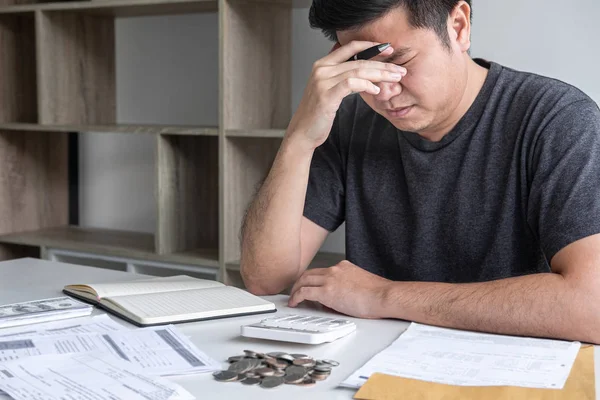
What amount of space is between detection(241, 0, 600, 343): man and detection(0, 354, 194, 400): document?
46 centimetres

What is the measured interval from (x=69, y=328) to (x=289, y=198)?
1.93ft

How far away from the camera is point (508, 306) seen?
1.24m

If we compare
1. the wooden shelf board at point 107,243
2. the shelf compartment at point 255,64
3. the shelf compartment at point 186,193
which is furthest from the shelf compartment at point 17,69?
the shelf compartment at point 255,64

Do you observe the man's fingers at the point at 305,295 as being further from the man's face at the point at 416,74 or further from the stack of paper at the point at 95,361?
the man's face at the point at 416,74

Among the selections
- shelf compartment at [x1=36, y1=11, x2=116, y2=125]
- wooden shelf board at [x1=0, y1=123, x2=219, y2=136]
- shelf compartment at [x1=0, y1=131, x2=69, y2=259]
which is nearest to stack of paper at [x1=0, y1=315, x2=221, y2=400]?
wooden shelf board at [x1=0, y1=123, x2=219, y2=136]

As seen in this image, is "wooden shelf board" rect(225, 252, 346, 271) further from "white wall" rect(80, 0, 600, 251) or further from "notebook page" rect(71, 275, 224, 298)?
"notebook page" rect(71, 275, 224, 298)

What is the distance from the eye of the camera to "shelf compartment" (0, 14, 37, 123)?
323 cm

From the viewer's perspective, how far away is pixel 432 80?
1570 millimetres

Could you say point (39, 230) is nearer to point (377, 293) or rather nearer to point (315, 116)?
point (315, 116)

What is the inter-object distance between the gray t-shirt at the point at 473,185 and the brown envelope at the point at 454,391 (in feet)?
1.47

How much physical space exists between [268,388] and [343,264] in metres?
0.50

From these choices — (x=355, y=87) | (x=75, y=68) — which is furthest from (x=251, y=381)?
(x=75, y=68)

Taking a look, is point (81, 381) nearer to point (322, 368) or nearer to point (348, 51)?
point (322, 368)

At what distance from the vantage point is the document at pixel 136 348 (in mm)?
1054
